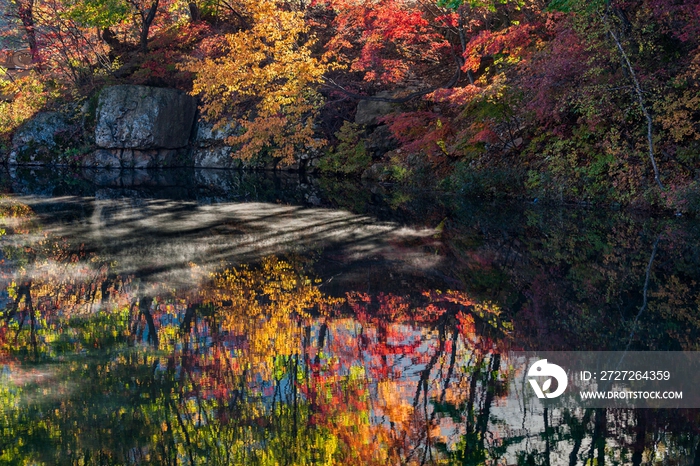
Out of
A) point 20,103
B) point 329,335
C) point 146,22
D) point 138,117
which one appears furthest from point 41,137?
point 329,335

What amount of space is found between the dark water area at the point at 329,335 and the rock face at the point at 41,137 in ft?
→ 60.5

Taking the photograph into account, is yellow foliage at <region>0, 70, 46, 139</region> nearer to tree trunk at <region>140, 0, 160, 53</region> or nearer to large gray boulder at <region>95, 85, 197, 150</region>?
large gray boulder at <region>95, 85, 197, 150</region>

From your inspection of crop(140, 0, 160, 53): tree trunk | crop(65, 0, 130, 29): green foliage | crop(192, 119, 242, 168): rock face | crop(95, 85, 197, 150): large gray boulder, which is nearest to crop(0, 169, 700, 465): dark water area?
crop(95, 85, 197, 150): large gray boulder

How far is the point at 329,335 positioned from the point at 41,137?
2744 centimetres

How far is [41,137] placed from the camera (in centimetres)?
3000

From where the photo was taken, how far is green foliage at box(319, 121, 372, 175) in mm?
23875

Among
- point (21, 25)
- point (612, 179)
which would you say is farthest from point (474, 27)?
point (21, 25)

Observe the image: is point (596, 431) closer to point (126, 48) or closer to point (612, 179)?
point (612, 179)

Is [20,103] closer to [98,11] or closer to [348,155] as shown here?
[98,11]

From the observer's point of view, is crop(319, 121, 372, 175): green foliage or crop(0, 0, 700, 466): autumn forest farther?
crop(319, 121, 372, 175): green foliage

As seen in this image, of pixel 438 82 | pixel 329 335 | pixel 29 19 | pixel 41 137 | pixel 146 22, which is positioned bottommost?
pixel 329 335

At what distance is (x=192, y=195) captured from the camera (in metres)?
18.9

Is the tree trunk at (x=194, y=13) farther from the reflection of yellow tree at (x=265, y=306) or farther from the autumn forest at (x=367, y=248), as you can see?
the reflection of yellow tree at (x=265, y=306)

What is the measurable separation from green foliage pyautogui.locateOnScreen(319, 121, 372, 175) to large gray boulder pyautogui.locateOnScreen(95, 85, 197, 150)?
7.04 m
